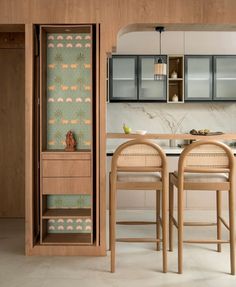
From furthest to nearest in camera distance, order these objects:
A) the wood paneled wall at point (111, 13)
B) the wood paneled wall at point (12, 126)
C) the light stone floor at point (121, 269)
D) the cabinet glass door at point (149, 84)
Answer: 1. the cabinet glass door at point (149, 84)
2. the wood paneled wall at point (12, 126)
3. the wood paneled wall at point (111, 13)
4. the light stone floor at point (121, 269)

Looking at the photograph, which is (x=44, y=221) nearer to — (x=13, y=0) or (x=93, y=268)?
(x=93, y=268)

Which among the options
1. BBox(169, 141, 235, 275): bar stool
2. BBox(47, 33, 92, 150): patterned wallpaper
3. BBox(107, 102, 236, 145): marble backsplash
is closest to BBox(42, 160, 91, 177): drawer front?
BBox(47, 33, 92, 150): patterned wallpaper

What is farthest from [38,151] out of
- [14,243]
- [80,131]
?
[14,243]

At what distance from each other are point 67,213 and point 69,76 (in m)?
1.21

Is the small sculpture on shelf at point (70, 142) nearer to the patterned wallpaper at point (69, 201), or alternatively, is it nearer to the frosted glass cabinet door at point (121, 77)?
the patterned wallpaper at point (69, 201)

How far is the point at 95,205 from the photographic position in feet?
12.7

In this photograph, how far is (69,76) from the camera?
3.86 meters

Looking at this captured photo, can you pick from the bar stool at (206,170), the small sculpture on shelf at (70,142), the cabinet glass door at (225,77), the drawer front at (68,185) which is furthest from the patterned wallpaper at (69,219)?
the cabinet glass door at (225,77)

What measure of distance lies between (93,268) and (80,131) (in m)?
1.20

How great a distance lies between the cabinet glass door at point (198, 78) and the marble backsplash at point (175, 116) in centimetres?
34

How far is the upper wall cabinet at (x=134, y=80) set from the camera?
6.09 m

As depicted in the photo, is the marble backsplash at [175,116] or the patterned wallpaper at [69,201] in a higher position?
the marble backsplash at [175,116]

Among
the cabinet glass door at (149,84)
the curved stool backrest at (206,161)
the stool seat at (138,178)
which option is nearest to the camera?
the curved stool backrest at (206,161)

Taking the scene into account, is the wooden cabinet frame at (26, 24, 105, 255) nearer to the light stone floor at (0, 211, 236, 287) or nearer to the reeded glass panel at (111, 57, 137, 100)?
the light stone floor at (0, 211, 236, 287)
